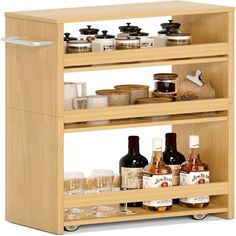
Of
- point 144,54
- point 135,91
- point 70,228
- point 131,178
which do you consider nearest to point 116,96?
point 135,91

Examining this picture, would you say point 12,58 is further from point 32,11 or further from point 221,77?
point 221,77

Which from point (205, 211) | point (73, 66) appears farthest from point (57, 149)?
point (205, 211)

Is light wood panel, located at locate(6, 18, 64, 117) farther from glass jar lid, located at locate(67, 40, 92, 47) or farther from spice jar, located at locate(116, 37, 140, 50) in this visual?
spice jar, located at locate(116, 37, 140, 50)

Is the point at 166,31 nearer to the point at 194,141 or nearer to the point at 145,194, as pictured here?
the point at 194,141

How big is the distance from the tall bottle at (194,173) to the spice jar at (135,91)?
10.9 inches

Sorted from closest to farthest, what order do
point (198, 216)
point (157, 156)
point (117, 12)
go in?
point (117, 12)
point (157, 156)
point (198, 216)

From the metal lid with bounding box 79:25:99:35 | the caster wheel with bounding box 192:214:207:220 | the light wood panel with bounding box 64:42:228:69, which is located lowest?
the caster wheel with bounding box 192:214:207:220

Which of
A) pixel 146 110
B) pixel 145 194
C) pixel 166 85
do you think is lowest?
pixel 145 194

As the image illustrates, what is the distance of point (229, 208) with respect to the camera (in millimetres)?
6496

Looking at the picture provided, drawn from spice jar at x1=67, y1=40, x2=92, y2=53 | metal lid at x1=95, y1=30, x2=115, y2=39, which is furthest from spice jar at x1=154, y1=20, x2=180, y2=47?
spice jar at x1=67, y1=40, x2=92, y2=53

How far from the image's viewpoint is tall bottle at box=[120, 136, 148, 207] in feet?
20.9

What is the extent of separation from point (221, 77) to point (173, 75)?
0.70 feet

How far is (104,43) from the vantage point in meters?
6.26

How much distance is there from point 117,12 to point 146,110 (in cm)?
44
